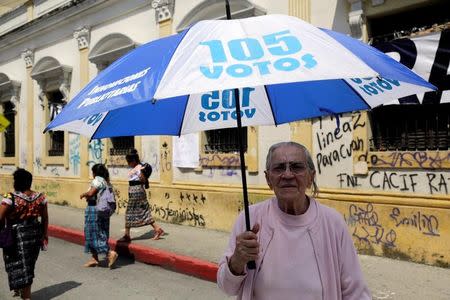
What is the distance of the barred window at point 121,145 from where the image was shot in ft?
37.1

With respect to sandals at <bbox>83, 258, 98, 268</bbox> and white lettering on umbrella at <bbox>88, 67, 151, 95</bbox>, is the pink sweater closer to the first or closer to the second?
white lettering on umbrella at <bbox>88, 67, 151, 95</bbox>

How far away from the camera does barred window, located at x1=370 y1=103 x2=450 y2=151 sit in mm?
6059

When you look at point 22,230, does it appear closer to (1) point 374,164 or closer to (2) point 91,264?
(2) point 91,264

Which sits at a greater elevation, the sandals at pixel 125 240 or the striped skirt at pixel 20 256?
the striped skirt at pixel 20 256

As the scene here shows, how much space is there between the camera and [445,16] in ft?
20.2

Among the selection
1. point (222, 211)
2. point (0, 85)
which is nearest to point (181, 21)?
point (222, 211)

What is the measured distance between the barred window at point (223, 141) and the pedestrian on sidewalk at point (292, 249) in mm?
6446

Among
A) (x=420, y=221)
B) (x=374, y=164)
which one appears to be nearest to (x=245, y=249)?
(x=420, y=221)

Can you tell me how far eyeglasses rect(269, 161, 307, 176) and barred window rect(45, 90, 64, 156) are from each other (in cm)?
1280

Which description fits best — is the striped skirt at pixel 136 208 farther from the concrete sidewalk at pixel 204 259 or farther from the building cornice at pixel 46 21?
the building cornice at pixel 46 21

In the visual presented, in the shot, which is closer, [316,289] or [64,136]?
[316,289]

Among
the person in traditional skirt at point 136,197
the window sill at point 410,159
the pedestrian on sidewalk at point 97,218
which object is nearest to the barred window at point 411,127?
the window sill at point 410,159

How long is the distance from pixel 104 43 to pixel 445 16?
27.3 feet

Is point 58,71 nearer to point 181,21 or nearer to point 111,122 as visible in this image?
point 181,21
